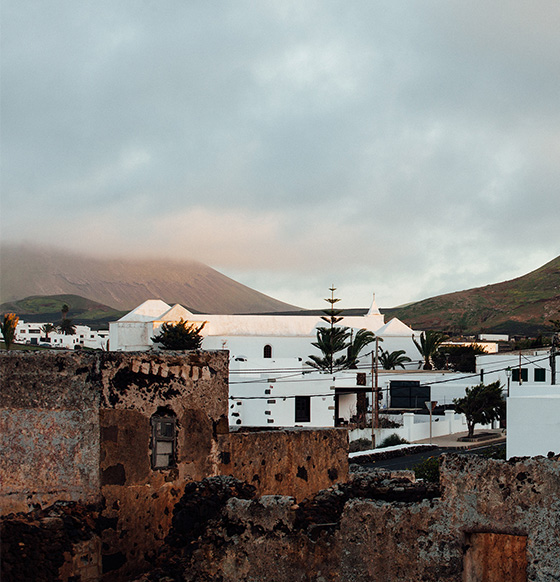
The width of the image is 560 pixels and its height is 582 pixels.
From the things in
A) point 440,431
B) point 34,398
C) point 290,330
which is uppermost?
point 290,330

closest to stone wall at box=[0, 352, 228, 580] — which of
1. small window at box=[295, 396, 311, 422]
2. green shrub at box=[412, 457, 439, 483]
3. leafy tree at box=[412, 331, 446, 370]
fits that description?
green shrub at box=[412, 457, 439, 483]

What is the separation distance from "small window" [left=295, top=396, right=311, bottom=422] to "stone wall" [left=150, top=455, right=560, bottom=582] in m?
27.3

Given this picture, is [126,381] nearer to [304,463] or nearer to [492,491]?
[304,463]

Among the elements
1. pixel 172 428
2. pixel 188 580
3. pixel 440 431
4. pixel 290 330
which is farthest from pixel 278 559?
pixel 290 330

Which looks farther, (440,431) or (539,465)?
(440,431)

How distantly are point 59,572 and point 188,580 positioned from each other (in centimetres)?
88

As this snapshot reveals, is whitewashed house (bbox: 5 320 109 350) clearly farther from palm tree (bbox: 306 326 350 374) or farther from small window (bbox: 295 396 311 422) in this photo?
small window (bbox: 295 396 311 422)

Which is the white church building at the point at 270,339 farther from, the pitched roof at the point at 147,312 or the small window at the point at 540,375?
the small window at the point at 540,375

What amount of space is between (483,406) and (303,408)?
780cm

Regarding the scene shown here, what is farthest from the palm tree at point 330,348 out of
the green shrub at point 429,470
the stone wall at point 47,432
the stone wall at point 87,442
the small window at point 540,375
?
the stone wall at point 47,432

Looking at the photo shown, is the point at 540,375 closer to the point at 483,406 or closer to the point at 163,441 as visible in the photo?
the point at 483,406

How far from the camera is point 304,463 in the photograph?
22.9 feet

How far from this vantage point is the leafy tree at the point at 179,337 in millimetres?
53719

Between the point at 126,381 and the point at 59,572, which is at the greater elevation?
the point at 126,381
